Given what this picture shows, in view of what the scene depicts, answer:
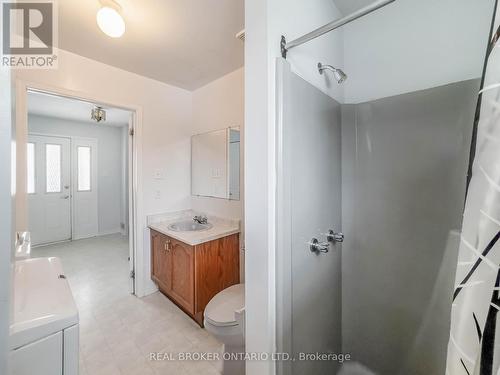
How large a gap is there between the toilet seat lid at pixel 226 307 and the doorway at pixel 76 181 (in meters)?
2.23

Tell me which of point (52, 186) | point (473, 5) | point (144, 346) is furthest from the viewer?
point (52, 186)

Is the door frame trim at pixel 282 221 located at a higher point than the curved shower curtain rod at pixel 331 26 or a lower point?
lower

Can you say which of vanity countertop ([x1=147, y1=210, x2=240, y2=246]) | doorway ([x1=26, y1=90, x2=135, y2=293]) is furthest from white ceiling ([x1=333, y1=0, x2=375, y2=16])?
doorway ([x1=26, y1=90, x2=135, y2=293])

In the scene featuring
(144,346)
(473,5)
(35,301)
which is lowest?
(144,346)

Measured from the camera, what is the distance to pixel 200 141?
101 inches

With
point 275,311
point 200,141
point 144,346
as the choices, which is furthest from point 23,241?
point 200,141

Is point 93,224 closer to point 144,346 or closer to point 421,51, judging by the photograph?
point 144,346

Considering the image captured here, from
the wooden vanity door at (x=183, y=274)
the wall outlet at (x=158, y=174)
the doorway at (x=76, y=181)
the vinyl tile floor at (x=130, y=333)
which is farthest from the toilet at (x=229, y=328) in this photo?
the doorway at (x=76, y=181)

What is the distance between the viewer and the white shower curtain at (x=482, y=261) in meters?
0.41

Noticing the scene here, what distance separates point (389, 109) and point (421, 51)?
1.14 feet

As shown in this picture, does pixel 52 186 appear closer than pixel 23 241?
No

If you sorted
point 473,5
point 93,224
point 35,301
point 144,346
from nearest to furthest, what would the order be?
point 35,301, point 473,5, point 144,346, point 93,224

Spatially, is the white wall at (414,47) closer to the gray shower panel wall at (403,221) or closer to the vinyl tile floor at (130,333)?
the gray shower panel wall at (403,221)

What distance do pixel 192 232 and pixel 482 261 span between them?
1880 mm
